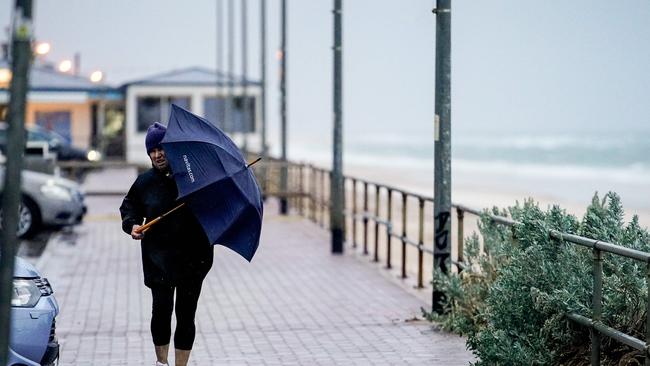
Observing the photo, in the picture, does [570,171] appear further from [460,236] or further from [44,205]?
[460,236]

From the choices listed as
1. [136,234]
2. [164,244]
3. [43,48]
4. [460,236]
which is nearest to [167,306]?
[164,244]

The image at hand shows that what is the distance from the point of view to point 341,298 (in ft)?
41.5

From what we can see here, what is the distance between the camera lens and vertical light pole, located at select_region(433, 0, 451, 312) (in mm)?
10781

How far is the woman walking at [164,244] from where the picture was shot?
314 inches

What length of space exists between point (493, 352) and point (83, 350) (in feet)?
11.1

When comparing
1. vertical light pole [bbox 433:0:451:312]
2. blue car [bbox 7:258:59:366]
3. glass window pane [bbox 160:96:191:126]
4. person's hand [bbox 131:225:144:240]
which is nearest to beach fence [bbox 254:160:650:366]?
vertical light pole [bbox 433:0:451:312]

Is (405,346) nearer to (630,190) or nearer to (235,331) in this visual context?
(235,331)

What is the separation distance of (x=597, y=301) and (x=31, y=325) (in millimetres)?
3254

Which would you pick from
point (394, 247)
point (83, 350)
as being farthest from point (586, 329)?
point (394, 247)

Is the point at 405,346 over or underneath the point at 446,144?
underneath

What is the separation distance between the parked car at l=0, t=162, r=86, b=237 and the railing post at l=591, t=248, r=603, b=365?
1302 centimetres

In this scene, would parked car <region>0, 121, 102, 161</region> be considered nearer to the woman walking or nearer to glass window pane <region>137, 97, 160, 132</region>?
glass window pane <region>137, 97, 160, 132</region>

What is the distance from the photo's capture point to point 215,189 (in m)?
7.86

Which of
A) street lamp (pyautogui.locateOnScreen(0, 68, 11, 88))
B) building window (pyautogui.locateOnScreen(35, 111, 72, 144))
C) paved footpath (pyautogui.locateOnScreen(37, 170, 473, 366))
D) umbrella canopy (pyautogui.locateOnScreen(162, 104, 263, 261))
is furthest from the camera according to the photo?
building window (pyautogui.locateOnScreen(35, 111, 72, 144))
